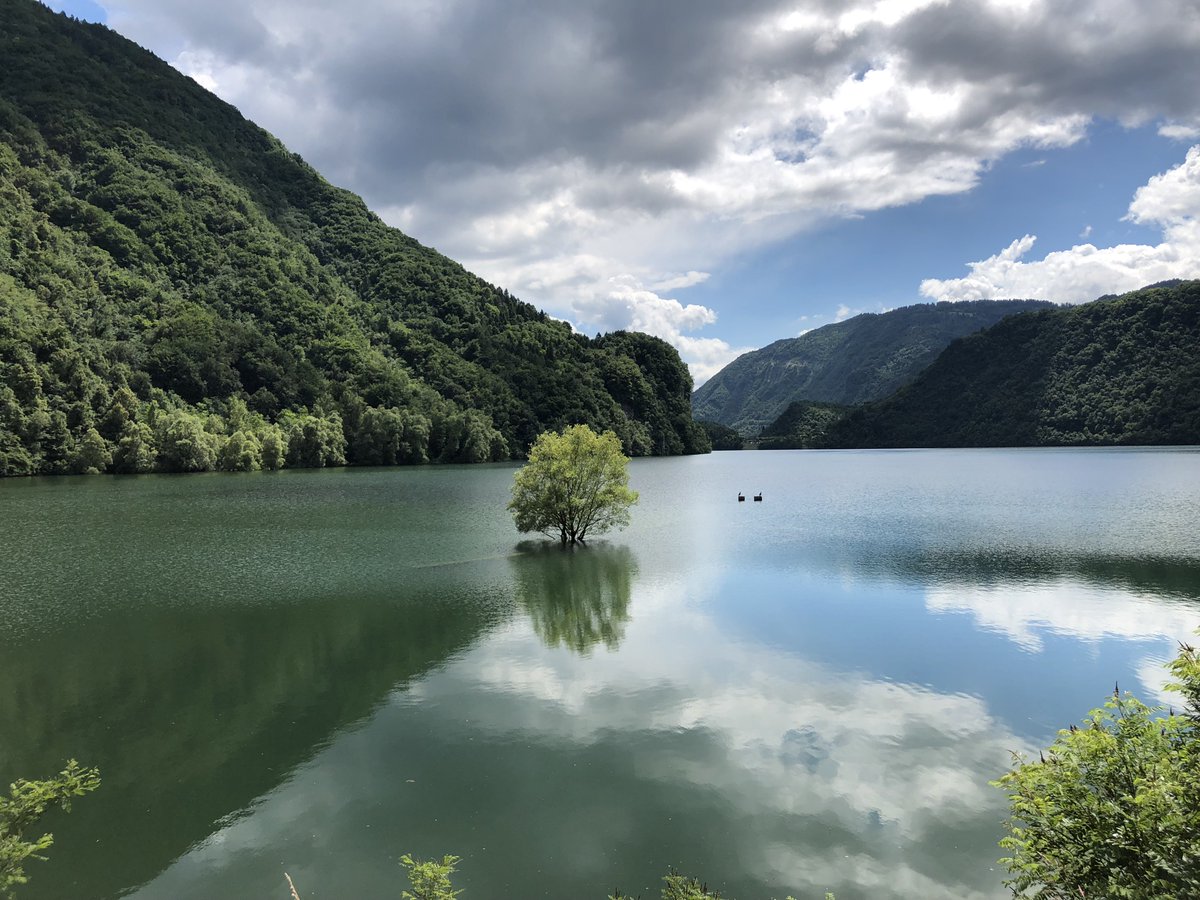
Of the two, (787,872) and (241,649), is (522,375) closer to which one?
(241,649)

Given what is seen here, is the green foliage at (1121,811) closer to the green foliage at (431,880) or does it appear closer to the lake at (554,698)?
the lake at (554,698)

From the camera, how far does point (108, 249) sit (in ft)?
457

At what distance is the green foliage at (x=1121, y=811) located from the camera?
6.36m

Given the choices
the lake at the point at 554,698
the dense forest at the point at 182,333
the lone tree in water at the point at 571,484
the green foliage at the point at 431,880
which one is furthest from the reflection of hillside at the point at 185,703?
the dense forest at the point at 182,333

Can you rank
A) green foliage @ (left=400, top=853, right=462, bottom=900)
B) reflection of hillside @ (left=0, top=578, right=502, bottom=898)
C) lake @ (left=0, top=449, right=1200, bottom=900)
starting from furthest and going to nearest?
reflection of hillside @ (left=0, top=578, right=502, bottom=898)
lake @ (left=0, top=449, right=1200, bottom=900)
green foliage @ (left=400, top=853, right=462, bottom=900)

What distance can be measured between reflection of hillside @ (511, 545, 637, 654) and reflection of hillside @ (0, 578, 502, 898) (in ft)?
8.74

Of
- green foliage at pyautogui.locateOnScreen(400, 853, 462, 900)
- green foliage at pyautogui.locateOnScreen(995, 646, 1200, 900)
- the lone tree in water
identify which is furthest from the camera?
the lone tree in water

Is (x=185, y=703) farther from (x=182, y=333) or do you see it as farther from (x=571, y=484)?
(x=182, y=333)

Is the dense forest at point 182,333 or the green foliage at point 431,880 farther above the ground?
the dense forest at point 182,333

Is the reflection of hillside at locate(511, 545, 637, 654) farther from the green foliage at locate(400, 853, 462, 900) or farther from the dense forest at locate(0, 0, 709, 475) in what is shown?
the dense forest at locate(0, 0, 709, 475)

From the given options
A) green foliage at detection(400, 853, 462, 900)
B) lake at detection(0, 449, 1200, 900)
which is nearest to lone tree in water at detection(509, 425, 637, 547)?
lake at detection(0, 449, 1200, 900)

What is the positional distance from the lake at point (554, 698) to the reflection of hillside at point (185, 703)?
0.09 m

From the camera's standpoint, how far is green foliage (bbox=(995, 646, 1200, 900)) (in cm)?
636

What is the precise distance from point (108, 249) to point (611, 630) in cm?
16564
